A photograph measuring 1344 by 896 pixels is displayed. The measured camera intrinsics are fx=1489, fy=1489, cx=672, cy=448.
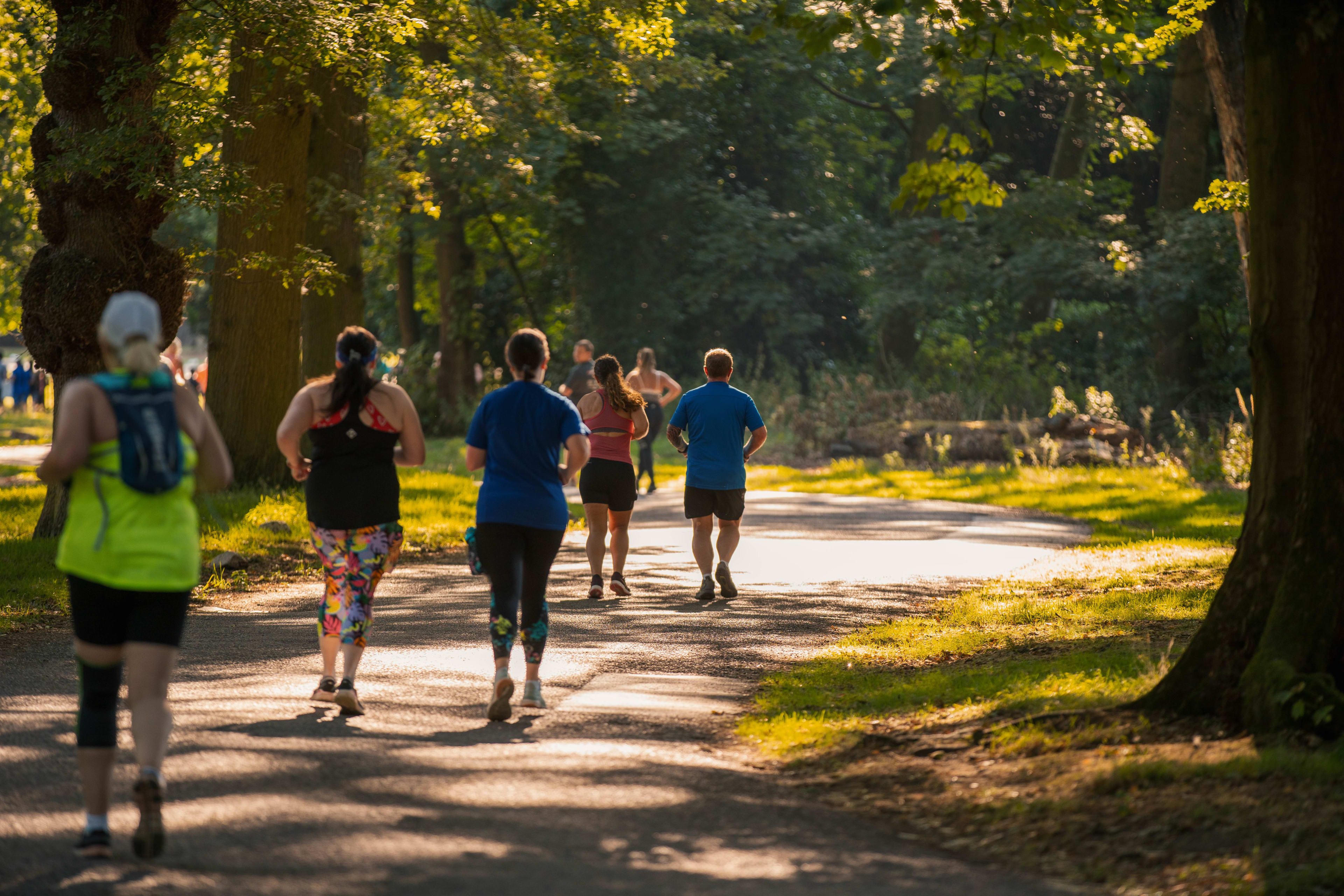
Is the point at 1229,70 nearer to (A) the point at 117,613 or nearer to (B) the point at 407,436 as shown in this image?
(B) the point at 407,436

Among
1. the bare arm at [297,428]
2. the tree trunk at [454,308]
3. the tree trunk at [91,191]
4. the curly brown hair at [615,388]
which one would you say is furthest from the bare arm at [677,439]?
the tree trunk at [454,308]

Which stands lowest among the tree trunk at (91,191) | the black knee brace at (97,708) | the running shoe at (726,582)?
the running shoe at (726,582)

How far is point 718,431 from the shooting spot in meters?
12.0

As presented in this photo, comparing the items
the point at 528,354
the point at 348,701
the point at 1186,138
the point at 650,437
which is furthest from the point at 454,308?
the point at 348,701

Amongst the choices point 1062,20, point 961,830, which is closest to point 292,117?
point 1062,20

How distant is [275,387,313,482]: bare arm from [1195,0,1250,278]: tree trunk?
910cm

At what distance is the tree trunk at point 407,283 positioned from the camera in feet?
116

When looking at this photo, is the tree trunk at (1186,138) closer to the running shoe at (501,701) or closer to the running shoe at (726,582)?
the running shoe at (726,582)

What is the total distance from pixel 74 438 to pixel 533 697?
3.26m

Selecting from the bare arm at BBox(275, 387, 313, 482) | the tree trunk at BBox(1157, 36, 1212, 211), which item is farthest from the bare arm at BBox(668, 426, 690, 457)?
the tree trunk at BBox(1157, 36, 1212, 211)

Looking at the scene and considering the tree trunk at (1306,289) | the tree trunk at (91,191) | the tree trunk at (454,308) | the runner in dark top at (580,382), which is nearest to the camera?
the tree trunk at (1306,289)

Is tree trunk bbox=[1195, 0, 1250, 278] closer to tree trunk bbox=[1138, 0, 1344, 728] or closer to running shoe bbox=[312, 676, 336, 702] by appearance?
tree trunk bbox=[1138, 0, 1344, 728]

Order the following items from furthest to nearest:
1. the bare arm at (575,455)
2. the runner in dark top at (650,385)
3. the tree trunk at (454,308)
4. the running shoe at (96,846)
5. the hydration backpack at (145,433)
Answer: the tree trunk at (454,308)
the runner in dark top at (650,385)
the bare arm at (575,455)
the hydration backpack at (145,433)
the running shoe at (96,846)

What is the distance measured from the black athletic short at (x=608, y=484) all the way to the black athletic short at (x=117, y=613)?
663cm
